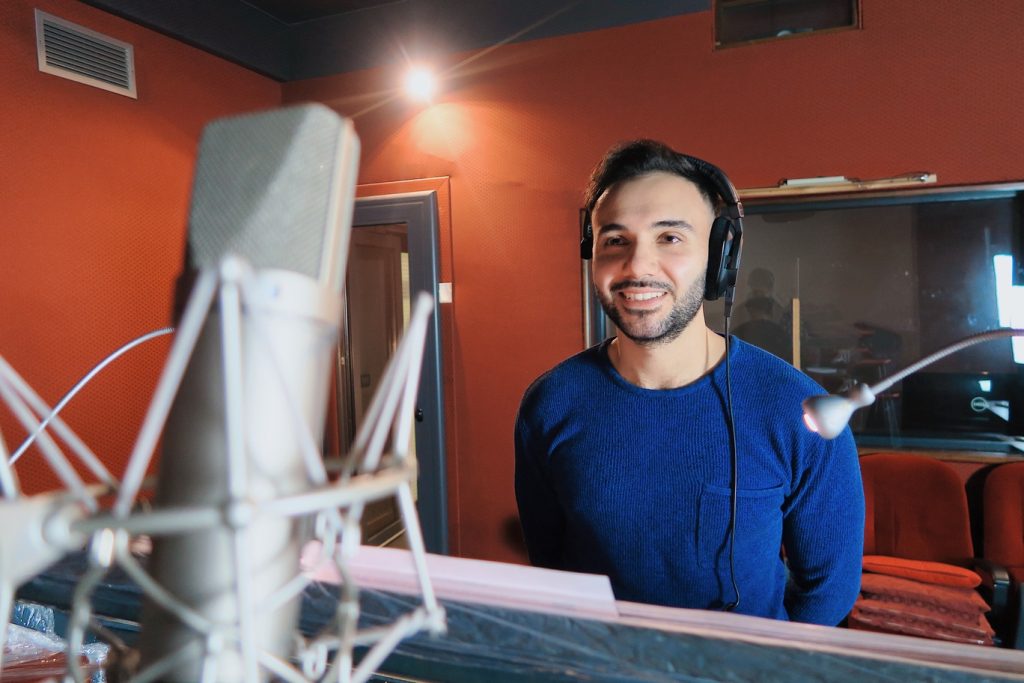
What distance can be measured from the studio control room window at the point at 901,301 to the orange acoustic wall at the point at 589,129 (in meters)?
0.17

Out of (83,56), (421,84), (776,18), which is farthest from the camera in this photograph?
(421,84)

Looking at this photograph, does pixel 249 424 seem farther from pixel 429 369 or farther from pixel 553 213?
pixel 429 369

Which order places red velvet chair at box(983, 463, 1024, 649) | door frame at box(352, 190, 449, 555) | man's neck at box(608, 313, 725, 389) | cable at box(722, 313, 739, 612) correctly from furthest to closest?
1. door frame at box(352, 190, 449, 555)
2. red velvet chair at box(983, 463, 1024, 649)
3. man's neck at box(608, 313, 725, 389)
4. cable at box(722, 313, 739, 612)

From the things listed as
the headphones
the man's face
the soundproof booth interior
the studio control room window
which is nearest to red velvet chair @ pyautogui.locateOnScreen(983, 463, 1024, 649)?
the soundproof booth interior

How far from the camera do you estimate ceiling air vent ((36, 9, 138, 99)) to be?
2527 millimetres

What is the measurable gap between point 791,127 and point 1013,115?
833 mm

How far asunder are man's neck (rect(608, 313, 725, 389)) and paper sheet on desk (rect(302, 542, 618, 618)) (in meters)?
0.74

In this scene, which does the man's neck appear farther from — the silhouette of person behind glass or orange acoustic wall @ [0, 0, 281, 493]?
orange acoustic wall @ [0, 0, 281, 493]

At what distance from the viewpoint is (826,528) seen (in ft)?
4.03

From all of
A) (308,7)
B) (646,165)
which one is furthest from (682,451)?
(308,7)

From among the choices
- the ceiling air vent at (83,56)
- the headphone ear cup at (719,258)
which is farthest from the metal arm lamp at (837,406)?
the ceiling air vent at (83,56)

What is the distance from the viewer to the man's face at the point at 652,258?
1229 millimetres

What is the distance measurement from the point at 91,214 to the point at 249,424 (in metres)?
3.10

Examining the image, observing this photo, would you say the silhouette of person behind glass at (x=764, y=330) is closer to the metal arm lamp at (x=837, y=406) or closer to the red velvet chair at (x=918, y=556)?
the red velvet chair at (x=918, y=556)
